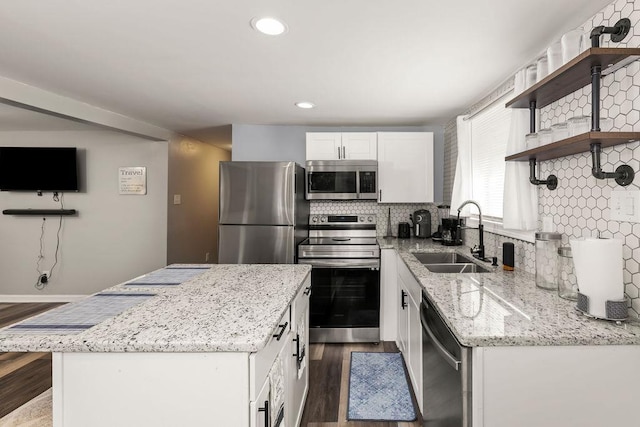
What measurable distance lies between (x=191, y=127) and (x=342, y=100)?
2224 mm

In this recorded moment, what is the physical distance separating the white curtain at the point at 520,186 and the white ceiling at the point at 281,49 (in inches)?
15.3

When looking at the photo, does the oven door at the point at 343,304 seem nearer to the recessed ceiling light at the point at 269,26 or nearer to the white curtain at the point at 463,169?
the white curtain at the point at 463,169

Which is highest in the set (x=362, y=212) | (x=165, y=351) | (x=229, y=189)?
(x=229, y=189)

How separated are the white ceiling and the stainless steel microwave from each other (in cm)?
57

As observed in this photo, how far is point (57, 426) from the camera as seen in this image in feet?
3.10

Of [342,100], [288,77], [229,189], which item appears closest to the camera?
Result: [288,77]

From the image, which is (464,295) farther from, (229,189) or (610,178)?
(229,189)

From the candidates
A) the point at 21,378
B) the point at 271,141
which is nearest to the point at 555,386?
the point at 271,141

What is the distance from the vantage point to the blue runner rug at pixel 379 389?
6.35 feet

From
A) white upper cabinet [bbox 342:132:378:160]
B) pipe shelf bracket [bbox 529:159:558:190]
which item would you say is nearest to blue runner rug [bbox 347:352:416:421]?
pipe shelf bracket [bbox 529:159:558:190]

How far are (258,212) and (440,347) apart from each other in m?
2.08

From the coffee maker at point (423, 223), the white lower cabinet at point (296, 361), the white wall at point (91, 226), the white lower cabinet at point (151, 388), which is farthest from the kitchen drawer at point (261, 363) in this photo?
the white wall at point (91, 226)

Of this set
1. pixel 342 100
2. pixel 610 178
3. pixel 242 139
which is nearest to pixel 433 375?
pixel 610 178

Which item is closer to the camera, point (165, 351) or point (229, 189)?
point (165, 351)
